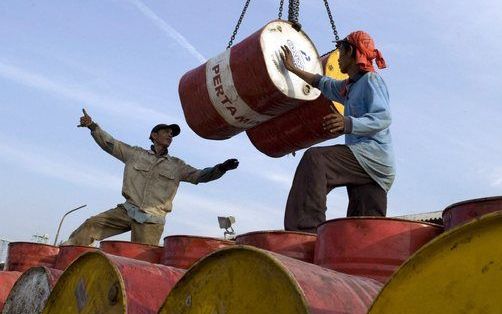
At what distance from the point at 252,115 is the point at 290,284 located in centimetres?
270

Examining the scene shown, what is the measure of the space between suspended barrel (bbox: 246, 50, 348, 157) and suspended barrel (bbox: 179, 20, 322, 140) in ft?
0.29

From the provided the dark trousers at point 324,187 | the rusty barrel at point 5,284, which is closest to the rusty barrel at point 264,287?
the dark trousers at point 324,187

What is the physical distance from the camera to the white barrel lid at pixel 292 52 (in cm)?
411

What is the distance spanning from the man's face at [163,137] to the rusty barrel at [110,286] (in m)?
2.66

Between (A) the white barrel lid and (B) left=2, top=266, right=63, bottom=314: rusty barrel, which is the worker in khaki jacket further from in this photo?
(B) left=2, top=266, right=63, bottom=314: rusty barrel

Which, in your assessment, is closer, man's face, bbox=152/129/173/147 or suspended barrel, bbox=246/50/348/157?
suspended barrel, bbox=246/50/348/157

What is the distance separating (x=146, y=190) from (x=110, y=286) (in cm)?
271

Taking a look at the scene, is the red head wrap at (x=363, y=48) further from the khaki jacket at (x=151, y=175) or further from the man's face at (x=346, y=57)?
the khaki jacket at (x=151, y=175)

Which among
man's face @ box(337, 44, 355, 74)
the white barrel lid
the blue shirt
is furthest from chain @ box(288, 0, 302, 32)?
the blue shirt

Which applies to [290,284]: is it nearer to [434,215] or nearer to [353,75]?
[353,75]

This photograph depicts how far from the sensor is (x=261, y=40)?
414 centimetres

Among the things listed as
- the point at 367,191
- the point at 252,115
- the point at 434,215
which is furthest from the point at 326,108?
the point at 434,215

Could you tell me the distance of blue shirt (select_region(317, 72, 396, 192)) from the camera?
10.3 feet

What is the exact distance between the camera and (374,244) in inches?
95.6
